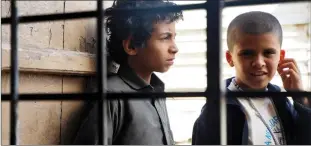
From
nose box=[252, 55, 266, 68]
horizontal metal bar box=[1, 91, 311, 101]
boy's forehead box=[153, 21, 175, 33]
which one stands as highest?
boy's forehead box=[153, 21, 175, 33]

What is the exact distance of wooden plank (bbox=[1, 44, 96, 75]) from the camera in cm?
114

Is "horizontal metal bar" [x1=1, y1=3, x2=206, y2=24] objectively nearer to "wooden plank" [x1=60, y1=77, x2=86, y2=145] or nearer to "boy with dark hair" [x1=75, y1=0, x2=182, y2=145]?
"boy with dark hair" [x1=75, y1=0, x2=182, y2=145]

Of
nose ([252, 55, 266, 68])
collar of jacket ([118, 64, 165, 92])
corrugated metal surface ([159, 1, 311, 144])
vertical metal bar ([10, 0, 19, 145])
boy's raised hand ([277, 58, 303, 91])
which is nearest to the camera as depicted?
vertical metal bar ([10, 0, 19, 145])

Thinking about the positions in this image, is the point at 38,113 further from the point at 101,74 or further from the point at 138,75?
the point at 101,74

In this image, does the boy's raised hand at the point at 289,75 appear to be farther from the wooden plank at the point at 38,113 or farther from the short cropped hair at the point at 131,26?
the wooden plank at the point at 38,113

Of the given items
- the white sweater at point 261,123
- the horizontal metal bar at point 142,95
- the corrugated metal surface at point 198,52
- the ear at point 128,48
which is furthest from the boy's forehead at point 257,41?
the corrugated metal surface at point 198,52

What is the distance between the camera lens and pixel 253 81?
1086mm

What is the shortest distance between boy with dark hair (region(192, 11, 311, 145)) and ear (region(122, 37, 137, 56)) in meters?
0.40

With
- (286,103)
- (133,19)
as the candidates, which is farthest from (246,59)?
(133,19)

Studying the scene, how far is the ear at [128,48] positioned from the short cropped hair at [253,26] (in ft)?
1.29

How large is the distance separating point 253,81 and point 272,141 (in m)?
0.18

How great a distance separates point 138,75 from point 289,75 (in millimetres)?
511

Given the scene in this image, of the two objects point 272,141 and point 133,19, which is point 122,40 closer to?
point 133,19

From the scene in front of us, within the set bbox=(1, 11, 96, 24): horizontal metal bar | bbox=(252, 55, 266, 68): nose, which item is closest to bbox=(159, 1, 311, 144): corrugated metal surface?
bbox=(252, 55, 266, 68): nose
